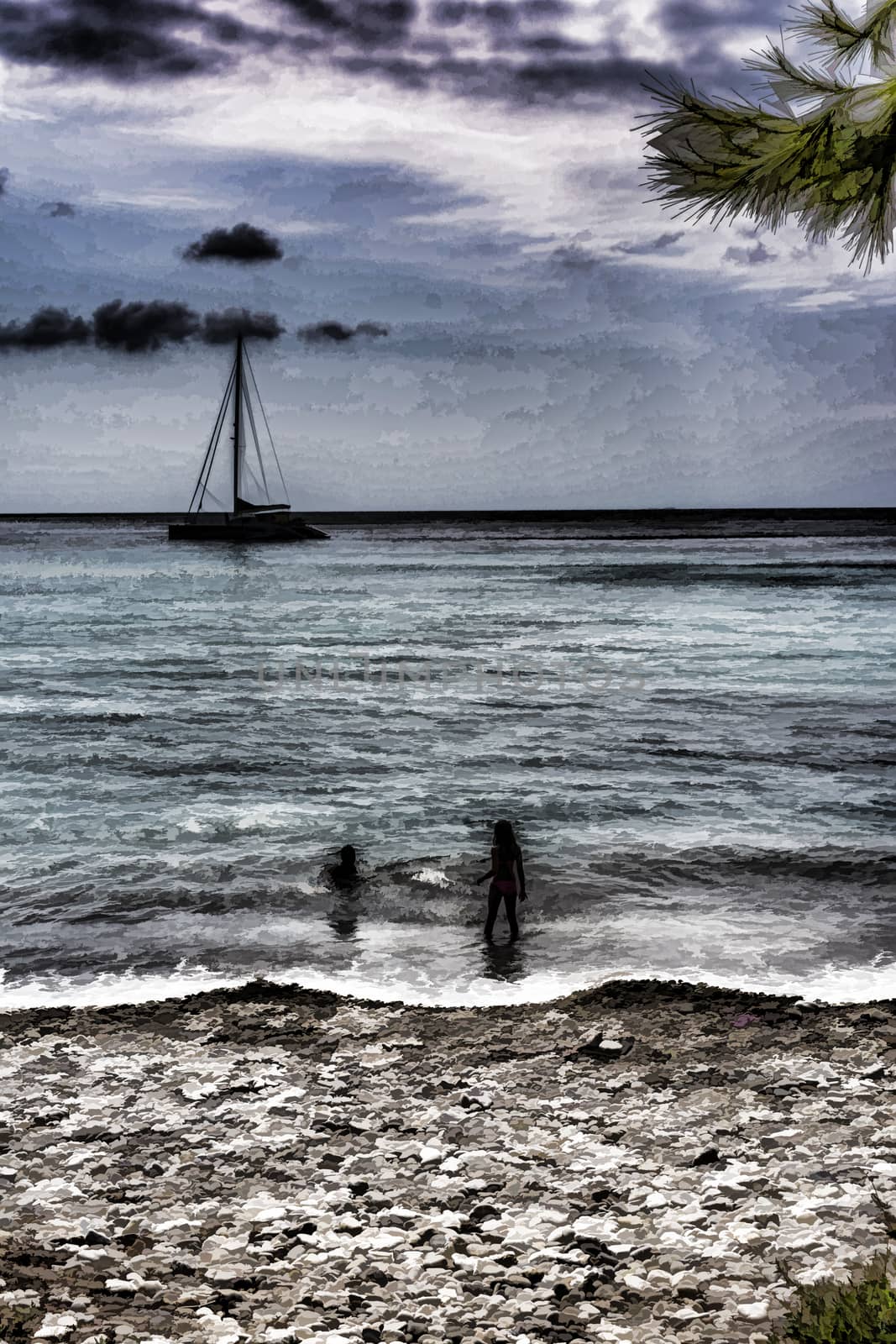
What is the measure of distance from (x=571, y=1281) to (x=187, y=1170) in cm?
260

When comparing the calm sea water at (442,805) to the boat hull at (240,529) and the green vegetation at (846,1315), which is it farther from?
the boat hull at (240,529)

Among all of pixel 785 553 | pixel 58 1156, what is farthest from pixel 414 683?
pixel 785 553

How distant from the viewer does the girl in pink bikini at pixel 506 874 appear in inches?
470

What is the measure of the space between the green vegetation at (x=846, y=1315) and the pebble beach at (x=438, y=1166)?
408 mm

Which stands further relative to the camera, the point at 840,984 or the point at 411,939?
the point at 411,939

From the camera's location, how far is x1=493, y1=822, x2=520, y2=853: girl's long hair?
11867 millimetres

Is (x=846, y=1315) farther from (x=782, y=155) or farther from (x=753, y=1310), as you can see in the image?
(x=782, y=155)

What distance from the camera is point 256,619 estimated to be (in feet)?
186

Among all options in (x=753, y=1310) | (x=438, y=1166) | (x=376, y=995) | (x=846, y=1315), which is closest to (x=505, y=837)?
(x=376, y=995)

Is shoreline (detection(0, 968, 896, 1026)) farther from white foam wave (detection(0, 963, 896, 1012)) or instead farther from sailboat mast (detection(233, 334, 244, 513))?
sailboat mast (detection(233, 334, 244, 513))

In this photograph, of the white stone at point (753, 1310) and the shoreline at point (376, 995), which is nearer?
the white stone at point (753, 1310)

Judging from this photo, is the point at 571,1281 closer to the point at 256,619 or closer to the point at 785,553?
the point at 256,619

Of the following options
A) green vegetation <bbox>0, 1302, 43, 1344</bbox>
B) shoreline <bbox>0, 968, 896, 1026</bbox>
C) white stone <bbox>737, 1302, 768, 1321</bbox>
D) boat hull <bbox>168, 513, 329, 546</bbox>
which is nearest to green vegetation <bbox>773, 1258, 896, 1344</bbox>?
white stone <bbox>737, 1302, 768, 1321</bbox>

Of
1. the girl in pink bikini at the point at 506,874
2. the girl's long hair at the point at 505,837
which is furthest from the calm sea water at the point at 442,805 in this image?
the girl's long hair at the point at 505,837
